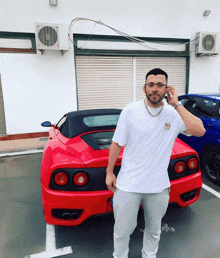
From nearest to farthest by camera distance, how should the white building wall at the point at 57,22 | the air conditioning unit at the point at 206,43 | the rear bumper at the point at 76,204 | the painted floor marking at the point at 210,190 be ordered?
the rear bumper at the point at 76,204, the painted floor marking at the point at 210,190, the white building wall at the point at 57,22, the air conditioning unit at the point at 206,43

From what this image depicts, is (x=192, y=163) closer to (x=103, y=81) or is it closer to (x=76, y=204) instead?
(x=76, y=204)

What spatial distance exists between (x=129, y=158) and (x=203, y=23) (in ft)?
29.5

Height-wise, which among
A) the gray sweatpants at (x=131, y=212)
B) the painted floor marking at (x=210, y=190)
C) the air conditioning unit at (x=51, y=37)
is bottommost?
the painted floor marking at (x=210, y=190)

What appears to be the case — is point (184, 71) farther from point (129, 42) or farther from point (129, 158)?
point (129, 158)

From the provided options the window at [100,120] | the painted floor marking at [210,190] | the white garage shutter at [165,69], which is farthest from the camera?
the white garage shutter at [165,69]

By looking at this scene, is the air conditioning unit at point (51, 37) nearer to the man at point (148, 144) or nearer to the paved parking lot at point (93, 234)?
the paved parking lot at point (93, 234)

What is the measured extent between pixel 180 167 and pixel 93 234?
129 cm

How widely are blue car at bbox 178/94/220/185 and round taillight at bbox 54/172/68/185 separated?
100 inches

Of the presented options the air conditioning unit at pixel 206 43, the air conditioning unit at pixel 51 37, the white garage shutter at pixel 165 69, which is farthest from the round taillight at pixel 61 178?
the air conditioning unit at pixel 206 43

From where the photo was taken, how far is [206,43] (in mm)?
8164

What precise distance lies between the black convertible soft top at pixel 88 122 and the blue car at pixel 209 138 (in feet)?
5.38

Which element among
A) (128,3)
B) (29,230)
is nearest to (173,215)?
(29,230)

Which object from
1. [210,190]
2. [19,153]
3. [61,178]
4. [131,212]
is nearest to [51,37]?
[19,153]

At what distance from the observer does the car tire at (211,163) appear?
3.46m
